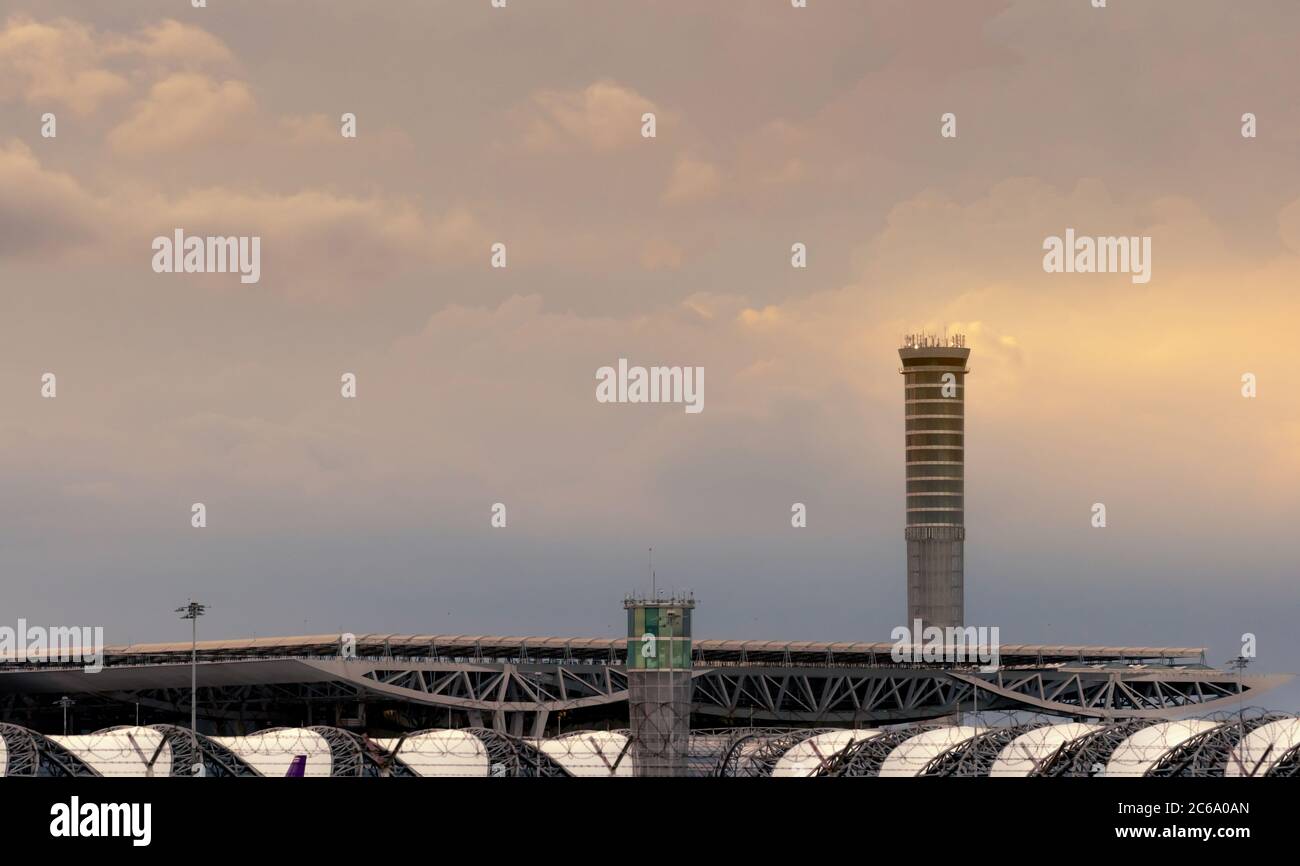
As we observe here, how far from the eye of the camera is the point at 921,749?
174 meters

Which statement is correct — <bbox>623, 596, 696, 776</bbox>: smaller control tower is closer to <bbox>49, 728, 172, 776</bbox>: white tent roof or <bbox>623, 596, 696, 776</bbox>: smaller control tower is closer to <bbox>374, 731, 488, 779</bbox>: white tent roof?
<bbox>374, 731, 488, 779</bbox>: white tent roof

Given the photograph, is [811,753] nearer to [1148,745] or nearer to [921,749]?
[921,749]

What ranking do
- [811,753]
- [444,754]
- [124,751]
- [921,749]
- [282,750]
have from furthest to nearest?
1. [811,753]
2. [921,749]
3. [444,754]
4. [282,750]
5. [124,751]

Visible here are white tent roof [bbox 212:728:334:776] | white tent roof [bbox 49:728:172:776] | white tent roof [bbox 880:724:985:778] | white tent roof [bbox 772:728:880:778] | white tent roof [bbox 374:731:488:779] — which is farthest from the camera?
white tent roof [bbox 772:728:880:778]

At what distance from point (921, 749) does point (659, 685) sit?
20169 mm

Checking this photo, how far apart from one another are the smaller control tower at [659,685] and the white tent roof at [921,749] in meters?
15.4

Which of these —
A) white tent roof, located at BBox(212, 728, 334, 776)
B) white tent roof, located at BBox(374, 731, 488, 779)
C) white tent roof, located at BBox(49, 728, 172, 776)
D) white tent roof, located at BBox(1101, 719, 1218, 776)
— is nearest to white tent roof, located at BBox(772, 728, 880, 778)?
white tent roof, located at BBox(1101, 719, 1218, 776)

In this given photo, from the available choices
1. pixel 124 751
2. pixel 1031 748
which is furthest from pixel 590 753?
pixel 124 751

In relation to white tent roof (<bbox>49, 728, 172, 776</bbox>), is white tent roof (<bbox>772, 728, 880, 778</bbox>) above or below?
below

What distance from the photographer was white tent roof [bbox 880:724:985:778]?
171625 mm

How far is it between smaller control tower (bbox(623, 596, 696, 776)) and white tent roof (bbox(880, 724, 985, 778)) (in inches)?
605

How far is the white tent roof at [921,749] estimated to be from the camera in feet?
563

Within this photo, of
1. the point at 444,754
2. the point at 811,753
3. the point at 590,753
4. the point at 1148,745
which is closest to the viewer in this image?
the point at 1148,745
